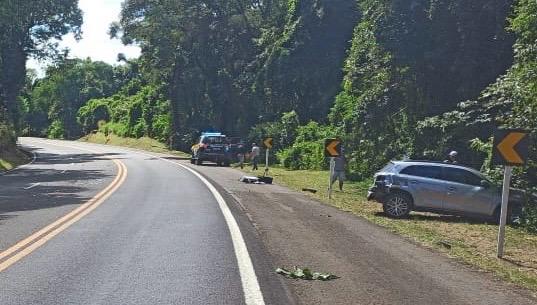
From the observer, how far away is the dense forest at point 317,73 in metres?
21.5

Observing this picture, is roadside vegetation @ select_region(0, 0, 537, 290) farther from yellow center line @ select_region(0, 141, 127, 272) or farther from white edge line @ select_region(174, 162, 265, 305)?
yellow center line @ select_region(0, 141, 127, 272)

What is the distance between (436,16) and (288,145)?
24082 mm

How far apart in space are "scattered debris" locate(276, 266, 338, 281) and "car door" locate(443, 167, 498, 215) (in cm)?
889

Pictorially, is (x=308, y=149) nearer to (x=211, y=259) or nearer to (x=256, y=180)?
(x=256, y=180)

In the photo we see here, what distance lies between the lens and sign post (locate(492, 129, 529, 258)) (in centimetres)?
1033

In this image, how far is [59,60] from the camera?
53.7m

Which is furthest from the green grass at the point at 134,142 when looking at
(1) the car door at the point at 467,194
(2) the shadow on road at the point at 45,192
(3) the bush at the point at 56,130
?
(1) the car door at the point at 467,194

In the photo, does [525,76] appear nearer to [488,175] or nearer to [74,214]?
[488,175]

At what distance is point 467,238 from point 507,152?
316cm

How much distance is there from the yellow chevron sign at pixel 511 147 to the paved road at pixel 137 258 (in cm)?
450

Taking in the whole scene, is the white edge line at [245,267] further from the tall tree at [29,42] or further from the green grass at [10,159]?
the tall tree at [29,42]

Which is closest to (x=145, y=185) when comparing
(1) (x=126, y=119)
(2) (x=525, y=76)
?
(2) (x=525, y=76)

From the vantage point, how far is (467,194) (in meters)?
15.6

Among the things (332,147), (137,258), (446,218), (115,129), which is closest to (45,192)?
(332,147)
